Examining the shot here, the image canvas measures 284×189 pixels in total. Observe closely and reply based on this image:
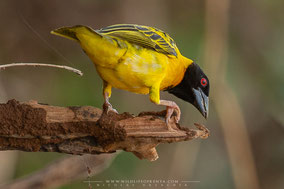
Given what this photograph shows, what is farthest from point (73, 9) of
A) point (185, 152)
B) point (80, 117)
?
point (80, 117)

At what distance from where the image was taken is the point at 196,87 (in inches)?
172

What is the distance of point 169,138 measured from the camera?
140 inches

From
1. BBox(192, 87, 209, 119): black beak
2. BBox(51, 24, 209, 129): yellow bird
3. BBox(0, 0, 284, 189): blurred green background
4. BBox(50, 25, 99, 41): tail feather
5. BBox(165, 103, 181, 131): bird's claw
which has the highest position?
BBox(50, 25, 99, 41): tail feather

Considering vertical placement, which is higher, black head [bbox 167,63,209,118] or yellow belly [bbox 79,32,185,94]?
yellow belly [bbox 79,32,185,94]

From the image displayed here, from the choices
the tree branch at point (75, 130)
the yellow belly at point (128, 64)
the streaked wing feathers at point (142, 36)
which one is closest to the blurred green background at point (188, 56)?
the streaked wing feathers at point (142, 36)

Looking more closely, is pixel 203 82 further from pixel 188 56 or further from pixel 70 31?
pixel 188 56

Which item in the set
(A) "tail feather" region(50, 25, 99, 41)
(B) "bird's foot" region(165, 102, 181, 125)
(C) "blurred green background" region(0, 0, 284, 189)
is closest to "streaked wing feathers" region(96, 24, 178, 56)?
(A) "tail feather" region(50, 25, 99, 41)

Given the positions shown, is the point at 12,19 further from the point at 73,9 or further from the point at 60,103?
the point at 60,103

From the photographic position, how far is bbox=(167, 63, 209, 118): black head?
14.3 feet

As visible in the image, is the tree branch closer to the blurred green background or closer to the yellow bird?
the yellow bird

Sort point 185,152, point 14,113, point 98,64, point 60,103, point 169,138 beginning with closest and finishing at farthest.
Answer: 1. point 14,113
2. point 169,138
3. point 98,64
4. point 185,152
5. point 60,103

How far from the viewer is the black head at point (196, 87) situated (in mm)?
4344

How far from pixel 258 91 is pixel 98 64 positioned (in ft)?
14.6

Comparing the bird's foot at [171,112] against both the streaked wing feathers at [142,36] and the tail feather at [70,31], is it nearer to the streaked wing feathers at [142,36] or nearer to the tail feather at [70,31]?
the streaked wing feathers at [142,36]
